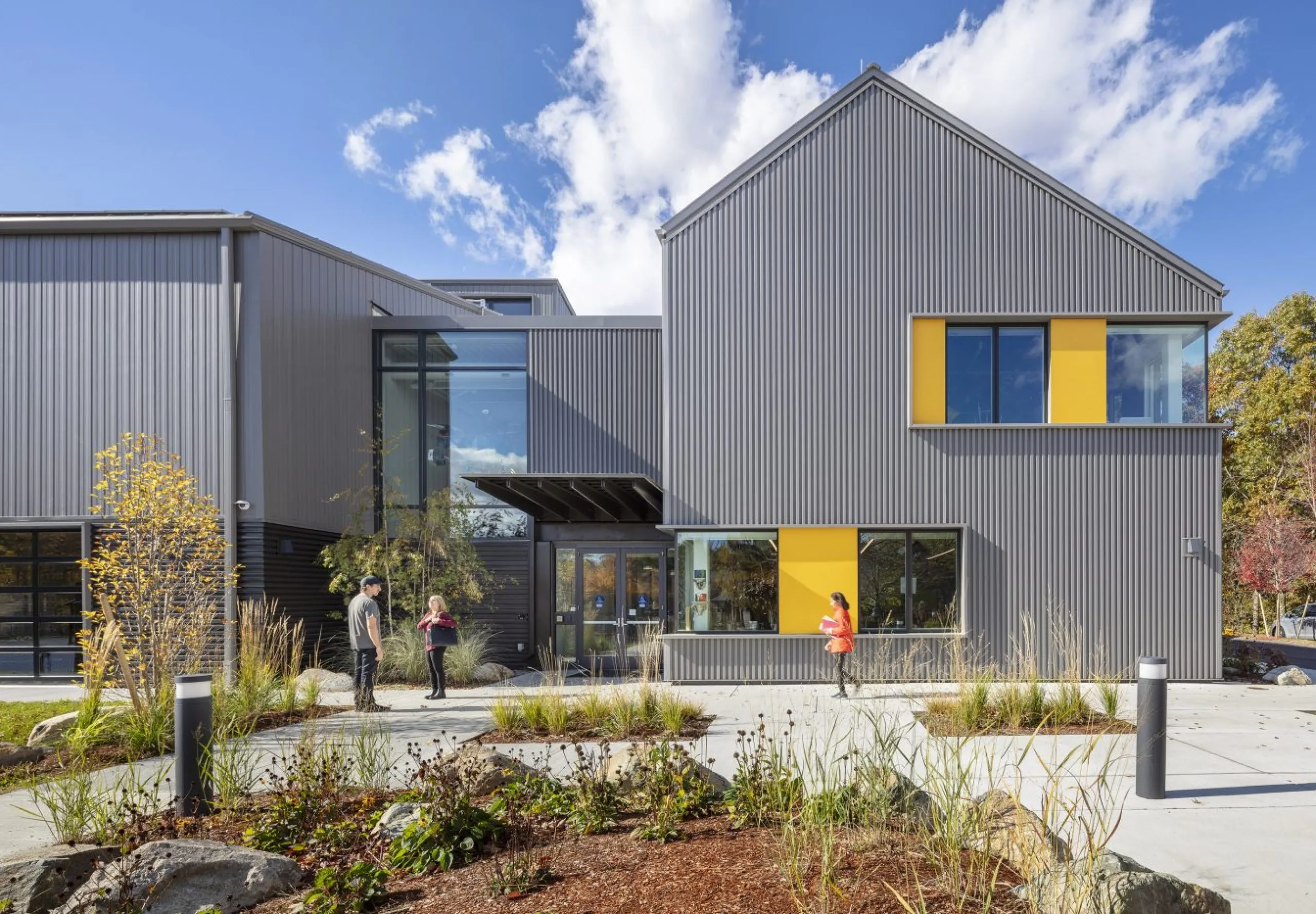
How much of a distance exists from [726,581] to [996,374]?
5.40 metres

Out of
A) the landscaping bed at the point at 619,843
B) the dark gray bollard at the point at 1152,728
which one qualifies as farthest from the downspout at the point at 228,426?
the dark gray bollard at the point at 1152,728

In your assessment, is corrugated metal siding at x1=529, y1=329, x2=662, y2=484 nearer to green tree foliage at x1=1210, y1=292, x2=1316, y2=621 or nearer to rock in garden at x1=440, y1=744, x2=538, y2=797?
rock in garden at x1=440, y1=744, x2=538, y2=797

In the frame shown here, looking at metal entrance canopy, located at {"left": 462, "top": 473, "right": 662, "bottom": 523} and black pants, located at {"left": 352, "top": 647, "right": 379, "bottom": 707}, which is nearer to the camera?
black pants, located at {"left": 352, "top": 647, "right": 379, "bottom": 707}

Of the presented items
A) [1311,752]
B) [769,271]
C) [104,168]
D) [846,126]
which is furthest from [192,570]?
[1311,752]

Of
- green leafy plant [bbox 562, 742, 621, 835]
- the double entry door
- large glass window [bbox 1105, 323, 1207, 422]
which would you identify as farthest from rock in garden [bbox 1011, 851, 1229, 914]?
the double entry door

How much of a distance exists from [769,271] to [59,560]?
12.8 m

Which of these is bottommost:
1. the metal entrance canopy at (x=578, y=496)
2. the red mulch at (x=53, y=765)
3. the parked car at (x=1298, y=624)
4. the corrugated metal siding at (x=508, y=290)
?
the parked car at (x=1298, y=624)

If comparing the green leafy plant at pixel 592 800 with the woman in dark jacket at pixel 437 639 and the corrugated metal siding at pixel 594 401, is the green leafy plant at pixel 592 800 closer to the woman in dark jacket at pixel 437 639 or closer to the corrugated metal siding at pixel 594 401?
the woman in dark jacket at pixel 437 639

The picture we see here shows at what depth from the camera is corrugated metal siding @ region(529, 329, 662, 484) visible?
51.1 ft

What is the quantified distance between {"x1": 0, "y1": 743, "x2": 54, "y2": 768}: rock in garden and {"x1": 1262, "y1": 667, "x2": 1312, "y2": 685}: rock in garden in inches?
642

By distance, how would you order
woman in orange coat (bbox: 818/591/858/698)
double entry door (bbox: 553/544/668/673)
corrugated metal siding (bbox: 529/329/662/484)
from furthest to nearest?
corrugated metal siding (bbox: 529/329/662/484) < double entry door (bbox: 553/544/668/673) < woman in orange coat (bbox: 818/591/858/698)

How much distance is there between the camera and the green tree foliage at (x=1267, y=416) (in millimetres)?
25703

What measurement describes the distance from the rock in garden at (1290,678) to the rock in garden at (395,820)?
539 inches

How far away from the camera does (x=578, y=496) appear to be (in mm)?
13828
